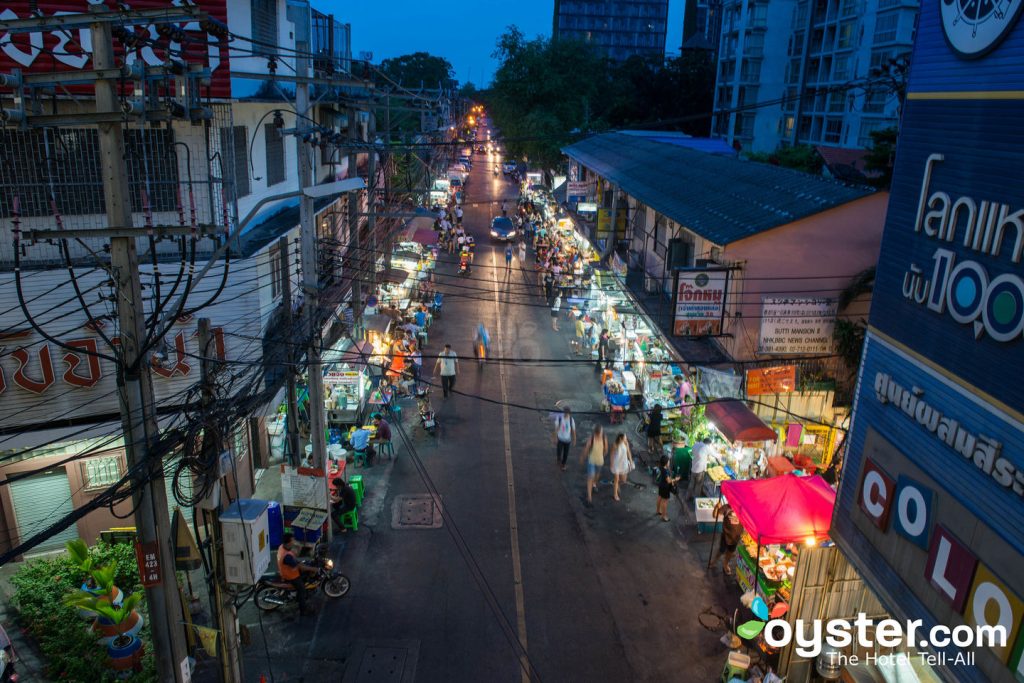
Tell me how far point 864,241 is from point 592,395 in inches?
374

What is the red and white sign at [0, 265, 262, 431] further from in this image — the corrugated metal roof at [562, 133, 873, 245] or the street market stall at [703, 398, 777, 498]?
the corrugated metal roof at [562, 133, 873, 245]

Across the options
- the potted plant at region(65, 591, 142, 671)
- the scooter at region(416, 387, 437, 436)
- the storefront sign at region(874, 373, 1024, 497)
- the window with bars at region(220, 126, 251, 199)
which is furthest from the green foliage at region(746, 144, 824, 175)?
the potted plant at region(65, 591, 142, 671)

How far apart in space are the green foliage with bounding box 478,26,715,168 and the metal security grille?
112 ft

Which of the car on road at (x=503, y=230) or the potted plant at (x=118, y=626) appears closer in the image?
the potted plant at (x=118, y=626)

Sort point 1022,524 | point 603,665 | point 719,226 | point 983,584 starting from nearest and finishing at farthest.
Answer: point 1022,524, point 983,584, point 603,665, point 719,226

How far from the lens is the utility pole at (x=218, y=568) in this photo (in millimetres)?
7672

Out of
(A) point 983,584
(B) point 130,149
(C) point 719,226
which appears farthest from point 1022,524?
(B) point 130,149

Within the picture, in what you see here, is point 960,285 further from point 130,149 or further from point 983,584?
point 130,149

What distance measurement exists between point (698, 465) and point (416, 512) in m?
6.27

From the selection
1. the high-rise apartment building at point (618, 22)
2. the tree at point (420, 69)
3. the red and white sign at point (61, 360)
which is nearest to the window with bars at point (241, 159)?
the red and white sign at point (61, 360)

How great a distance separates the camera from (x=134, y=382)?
681cm

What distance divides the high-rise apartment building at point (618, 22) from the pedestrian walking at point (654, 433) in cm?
10878

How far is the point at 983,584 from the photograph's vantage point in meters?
6.07

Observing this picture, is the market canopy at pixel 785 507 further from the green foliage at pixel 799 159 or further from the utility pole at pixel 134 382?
the green foliage at pixel 799 159
